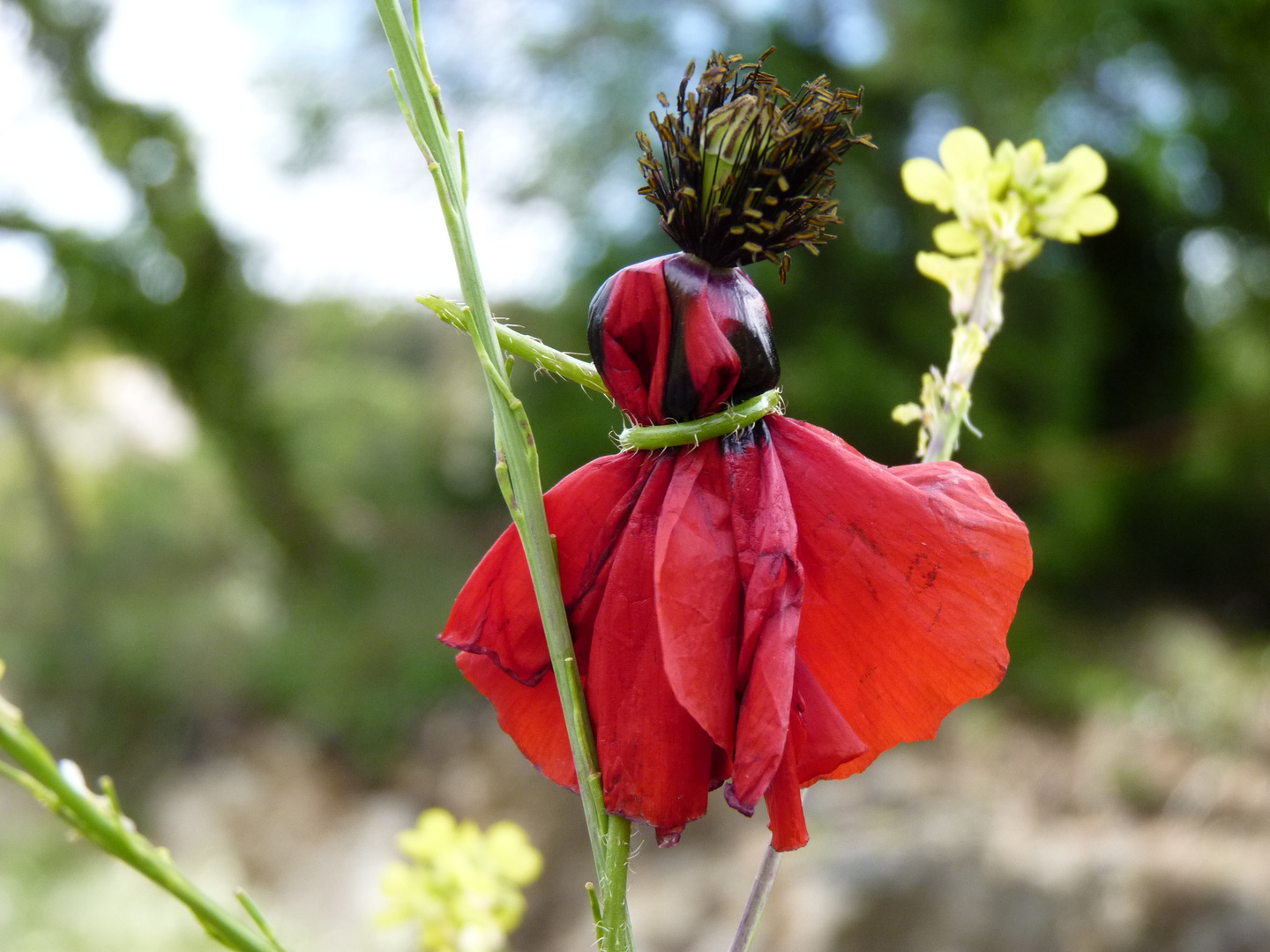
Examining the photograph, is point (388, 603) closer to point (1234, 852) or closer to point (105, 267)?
point (105, 267)

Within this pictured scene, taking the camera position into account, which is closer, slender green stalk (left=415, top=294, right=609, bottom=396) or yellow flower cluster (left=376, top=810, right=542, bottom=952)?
slender green stalk (left=415, top=294, right=609, bottom=396)

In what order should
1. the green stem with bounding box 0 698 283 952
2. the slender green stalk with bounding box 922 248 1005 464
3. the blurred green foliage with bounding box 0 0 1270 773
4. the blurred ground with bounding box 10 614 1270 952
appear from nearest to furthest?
the green stem with bounding box 0 698 283 952, the slender green stalk with bounding box 922 248 1005 464, the blurred ground with bounding box 10 614 1270 952, the blurred green foliage with bounding box 0 0 1270 773

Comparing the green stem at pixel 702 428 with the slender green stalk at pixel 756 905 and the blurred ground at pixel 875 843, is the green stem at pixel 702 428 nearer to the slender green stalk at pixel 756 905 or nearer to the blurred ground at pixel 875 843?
the slender green stalk at pixel 756 905

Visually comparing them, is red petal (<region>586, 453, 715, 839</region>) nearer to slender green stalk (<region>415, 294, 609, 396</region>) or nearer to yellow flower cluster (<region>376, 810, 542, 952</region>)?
slender green stalk (<region>415, 294, 609, 396</region>)

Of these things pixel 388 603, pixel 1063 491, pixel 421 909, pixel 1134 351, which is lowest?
pixel 421 909

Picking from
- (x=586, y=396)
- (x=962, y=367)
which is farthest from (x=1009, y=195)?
(x=586, y=396)

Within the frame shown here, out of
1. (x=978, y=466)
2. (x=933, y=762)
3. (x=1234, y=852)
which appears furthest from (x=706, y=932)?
(x=978, y=466)

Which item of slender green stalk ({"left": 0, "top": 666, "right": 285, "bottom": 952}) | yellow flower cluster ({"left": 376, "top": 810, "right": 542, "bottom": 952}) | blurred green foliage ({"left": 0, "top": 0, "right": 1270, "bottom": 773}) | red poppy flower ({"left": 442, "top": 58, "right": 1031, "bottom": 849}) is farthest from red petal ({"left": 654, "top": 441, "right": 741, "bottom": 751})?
blurred green foliage ({"left": 0, "top": 0, "right": 1270, "bottom": 773})

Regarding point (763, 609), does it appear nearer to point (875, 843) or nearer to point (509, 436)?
point (509, 436)
